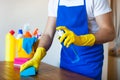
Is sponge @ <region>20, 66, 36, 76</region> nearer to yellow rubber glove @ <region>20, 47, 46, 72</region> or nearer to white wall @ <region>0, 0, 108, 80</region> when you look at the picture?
yellow rubber glove @ <region>20, 47, 46, 72</region>

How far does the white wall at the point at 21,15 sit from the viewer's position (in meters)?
1.63

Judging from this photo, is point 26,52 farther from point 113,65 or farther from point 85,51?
point 113,65

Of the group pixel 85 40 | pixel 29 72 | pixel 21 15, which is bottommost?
pixel 29 72

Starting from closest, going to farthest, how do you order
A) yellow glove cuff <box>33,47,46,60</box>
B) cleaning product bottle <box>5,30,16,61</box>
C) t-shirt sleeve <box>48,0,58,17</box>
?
1. yellow glove cuff <box>33,47,46,60</box>
2. t-shirt sleeve <box>48,0,58,17</box>
3. cleaning product bottle <box>5,30,16,61</box>

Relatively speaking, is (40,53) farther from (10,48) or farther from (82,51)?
(10,48)

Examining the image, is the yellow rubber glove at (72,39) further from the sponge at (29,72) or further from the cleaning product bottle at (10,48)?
the cleaning product bottle at (10,48)

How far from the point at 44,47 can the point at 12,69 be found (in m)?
0.22

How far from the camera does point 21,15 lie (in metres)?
1.71

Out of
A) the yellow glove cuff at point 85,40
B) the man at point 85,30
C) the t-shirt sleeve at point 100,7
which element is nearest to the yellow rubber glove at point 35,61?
the man at point 85,30

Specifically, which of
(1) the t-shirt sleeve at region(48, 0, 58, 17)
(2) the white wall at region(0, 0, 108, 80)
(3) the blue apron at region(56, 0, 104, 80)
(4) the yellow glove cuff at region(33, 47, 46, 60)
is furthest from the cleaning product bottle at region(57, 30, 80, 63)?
(2) the white wall at region(0, 0, 108, 80)

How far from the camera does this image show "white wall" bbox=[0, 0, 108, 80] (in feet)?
5.36

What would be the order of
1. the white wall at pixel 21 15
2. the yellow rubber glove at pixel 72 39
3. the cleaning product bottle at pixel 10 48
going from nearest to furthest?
1. the yellow rubber glove at pixel 72 39
2. the cleaning product bottle at pixel 10 48
3. the white wall at pixel 21 15

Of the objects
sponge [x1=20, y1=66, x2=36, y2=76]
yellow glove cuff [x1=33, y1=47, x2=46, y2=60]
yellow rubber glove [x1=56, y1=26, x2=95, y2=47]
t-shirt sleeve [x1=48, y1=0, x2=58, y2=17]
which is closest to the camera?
yellow rubber glove [x1=56, y1=26, x2=95, y2=47]

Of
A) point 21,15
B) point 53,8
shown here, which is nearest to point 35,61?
point 53,8
